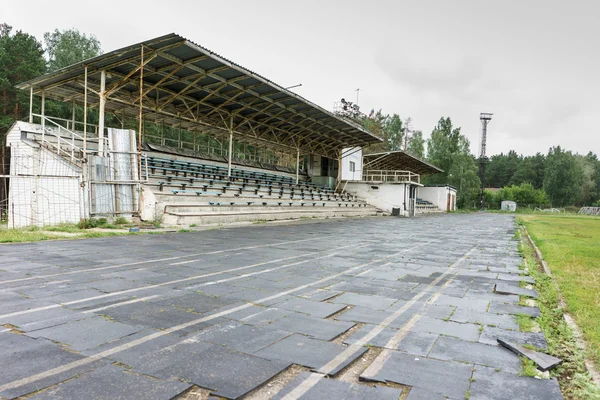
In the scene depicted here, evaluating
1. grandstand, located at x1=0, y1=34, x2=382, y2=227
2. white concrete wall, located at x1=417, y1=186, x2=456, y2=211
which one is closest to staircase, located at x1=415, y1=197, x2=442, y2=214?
white concrete wall, located at x1=417, y1=186, x2=456, y2=211

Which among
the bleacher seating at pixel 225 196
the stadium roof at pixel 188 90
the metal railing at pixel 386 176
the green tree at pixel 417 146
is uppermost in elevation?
the green tree at pixel 417 146

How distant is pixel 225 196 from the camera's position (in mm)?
21016

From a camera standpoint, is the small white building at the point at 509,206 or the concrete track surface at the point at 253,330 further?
the small white building at the point at 509,206

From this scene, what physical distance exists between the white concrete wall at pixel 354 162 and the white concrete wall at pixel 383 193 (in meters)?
0.93

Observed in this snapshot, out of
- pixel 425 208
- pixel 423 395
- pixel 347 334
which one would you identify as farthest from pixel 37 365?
pixel 425 208

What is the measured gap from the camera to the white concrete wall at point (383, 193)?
37.2m

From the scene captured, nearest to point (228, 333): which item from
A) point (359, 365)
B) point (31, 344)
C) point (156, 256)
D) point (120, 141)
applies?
point (359, 365)

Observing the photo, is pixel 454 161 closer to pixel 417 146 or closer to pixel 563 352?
pixel 417 146

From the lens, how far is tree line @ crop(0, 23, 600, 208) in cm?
3362

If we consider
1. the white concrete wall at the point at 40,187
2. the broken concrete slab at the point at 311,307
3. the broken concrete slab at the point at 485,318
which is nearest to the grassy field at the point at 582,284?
the broken concrete slab at the point at 485,318

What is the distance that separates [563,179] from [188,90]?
298 feet

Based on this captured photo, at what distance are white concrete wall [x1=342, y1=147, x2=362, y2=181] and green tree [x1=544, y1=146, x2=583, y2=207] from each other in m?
66.2

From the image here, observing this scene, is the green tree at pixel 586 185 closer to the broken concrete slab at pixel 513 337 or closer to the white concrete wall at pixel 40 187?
the white concrete wall at pixel 40 187

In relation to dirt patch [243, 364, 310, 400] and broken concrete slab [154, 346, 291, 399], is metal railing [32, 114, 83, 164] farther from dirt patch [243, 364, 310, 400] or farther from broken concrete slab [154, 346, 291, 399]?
dirt patch [243, 364, 310, 400]
